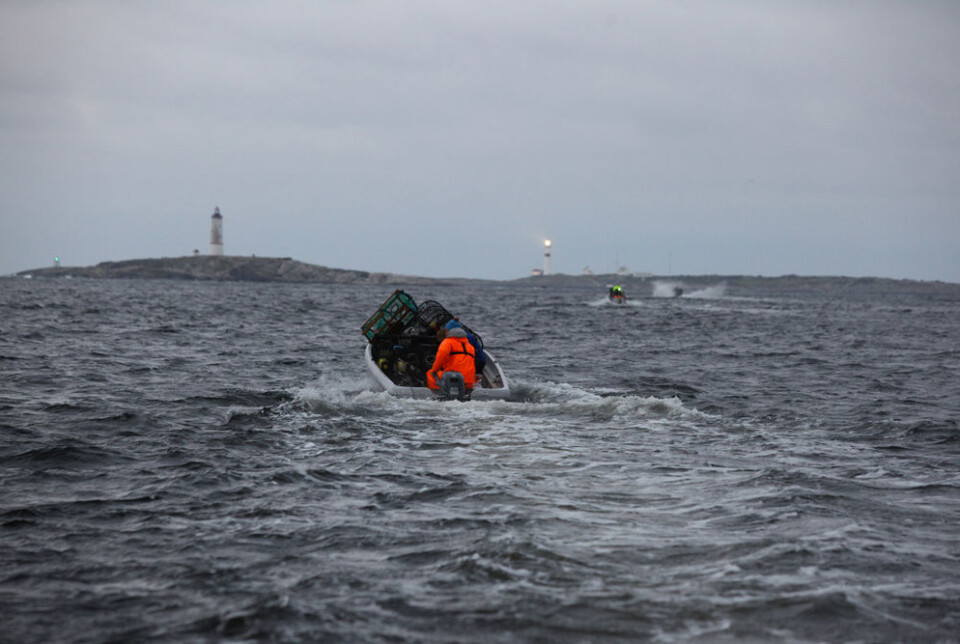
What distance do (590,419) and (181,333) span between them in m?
24.1

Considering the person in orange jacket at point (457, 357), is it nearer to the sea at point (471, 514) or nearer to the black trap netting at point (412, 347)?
the sea at point (471, 514)

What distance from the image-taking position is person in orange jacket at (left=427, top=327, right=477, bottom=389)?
1499 cm

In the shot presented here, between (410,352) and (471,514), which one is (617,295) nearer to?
(410,352)

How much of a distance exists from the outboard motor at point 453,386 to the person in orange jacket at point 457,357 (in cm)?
12

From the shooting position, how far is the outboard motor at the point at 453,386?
14.8m

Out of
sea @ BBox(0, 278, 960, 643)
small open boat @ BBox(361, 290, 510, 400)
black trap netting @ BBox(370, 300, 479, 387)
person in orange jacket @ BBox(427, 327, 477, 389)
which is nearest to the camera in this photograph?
sea @ BBox(0, 278, 960, 643)

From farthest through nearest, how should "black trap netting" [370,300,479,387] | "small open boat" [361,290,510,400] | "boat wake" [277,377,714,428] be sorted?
"black trap netting" [370,300,479,387], "small open boat" [361,290,510,400], "boat wake" [277,377,714,428]

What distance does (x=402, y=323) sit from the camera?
69.7 feet

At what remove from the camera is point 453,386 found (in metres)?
14.8

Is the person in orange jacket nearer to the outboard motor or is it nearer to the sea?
the outboard motor

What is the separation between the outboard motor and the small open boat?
0.08m

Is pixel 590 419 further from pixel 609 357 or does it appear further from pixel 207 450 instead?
pixel 609 357

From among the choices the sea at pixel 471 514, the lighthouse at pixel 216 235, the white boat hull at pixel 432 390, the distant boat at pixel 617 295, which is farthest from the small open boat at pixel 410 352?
the lighthouse at pixel 216 235

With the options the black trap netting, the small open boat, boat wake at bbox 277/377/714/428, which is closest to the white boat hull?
the small open boat
